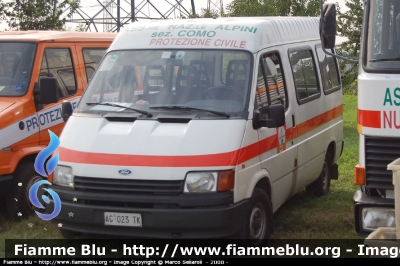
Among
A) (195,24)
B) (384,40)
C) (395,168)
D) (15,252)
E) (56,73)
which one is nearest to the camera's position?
(395,168)

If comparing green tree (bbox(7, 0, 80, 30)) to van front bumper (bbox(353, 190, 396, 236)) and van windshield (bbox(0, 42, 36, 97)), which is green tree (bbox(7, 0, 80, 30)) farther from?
van front bumper (bbox(353, 190, 396, 236))

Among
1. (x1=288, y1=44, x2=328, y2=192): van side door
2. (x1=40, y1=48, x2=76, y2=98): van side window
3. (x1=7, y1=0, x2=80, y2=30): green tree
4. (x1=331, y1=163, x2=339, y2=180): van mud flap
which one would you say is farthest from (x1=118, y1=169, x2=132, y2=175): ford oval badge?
(x1=7, y1=0, x2=80, y2=30): green tree

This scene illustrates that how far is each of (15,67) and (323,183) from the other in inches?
177

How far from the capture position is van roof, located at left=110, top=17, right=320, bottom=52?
7.27m

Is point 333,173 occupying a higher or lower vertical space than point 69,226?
lower

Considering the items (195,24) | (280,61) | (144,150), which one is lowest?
(144,150)

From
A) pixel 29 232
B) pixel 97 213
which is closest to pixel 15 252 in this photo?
pixel 29 232

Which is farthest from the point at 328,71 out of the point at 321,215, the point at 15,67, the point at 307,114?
the point at 15,67

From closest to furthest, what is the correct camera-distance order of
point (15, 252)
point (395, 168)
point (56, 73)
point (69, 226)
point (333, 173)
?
point (395, 168), point (69, 226), point (15, 252), point (56, 73), point (333, 173)

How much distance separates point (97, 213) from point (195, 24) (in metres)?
2.47

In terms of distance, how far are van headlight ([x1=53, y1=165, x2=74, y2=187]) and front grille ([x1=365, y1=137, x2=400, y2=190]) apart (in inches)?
110

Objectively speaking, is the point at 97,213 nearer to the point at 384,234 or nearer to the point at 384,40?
the point at 384,234

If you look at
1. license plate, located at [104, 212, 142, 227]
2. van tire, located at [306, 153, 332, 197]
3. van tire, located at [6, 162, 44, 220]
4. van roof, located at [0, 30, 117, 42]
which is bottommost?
van tire, located at [306, 153, 332, 197]

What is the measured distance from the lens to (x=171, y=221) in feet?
20.2
